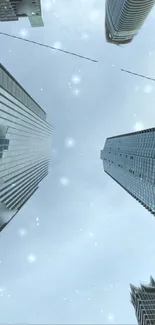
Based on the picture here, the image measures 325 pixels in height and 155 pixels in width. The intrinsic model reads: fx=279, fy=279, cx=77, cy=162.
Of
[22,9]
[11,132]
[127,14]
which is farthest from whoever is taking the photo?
[127,14]

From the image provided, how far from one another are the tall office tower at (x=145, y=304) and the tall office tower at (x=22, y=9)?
469 feet

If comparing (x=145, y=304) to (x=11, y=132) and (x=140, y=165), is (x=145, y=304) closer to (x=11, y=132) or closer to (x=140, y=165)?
(x=140, y=165)

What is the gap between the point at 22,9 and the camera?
101m

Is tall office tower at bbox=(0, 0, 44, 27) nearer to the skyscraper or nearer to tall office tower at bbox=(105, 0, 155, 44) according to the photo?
tall office tower at bbox=(105, 0, 155, 44)

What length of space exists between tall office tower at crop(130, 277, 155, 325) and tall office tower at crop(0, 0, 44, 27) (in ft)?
469

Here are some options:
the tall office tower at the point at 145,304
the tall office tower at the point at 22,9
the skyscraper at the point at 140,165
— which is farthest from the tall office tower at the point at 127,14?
the tall office tower at the point at 145,304

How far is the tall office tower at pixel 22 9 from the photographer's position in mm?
91562

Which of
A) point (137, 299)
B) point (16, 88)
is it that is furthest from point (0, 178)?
point (137, 299)

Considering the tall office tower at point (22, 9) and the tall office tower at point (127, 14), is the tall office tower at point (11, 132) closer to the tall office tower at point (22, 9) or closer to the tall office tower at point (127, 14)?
the tall office tower at point (22, 9)

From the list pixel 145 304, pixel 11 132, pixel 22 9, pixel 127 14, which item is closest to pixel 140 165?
pixel 145 304

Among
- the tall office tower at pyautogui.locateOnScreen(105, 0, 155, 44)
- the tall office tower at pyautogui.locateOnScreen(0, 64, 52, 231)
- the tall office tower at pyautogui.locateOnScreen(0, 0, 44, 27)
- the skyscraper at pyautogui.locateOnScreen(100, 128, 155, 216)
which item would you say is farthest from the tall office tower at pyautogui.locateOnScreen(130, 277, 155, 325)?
the tall office tower at pyautogui.locateOnScreen(105, 0, 155, 44)

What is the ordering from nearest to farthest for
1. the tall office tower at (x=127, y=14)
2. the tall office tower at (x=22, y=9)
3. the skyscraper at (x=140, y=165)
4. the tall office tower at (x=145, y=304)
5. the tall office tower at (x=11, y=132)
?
the tall office tower at (x=11, y=132), the tall office tower at (x=22, y=9), the skyscraper at (x=140, y=165), the tall office tower at (x=145, y=304), the tall office tower at (x=127, y=14)

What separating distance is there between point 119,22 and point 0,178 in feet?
440

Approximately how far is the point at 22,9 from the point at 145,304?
494ft
